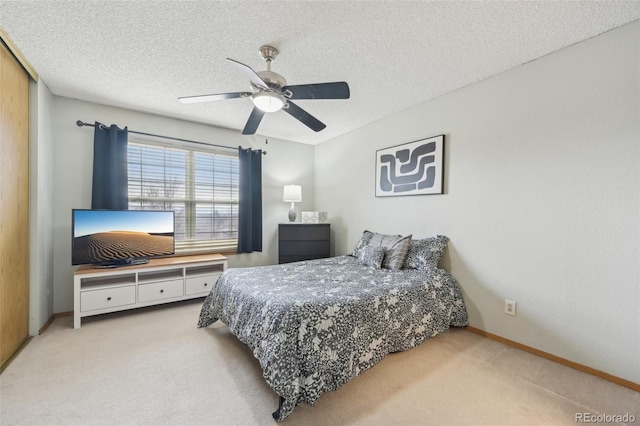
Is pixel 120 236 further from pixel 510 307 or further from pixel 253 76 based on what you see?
pixel 510 307

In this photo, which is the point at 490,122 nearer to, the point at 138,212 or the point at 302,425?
the point at 302,425

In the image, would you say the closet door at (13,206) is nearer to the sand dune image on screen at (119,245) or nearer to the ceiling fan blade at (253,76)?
the sand dune image on screen at (119,245)

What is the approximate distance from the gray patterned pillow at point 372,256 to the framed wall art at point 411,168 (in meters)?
0.81

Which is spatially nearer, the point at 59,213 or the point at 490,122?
the point at 490,122

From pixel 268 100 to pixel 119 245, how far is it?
2.46 meters

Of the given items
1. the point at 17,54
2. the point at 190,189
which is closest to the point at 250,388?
the point at 190,189

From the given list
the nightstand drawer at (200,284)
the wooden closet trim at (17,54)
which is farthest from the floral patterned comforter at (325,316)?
the wooden closet trim at (17,54)

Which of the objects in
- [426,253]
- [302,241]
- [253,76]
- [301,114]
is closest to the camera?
[253,76]

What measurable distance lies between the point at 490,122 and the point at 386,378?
7.92ft

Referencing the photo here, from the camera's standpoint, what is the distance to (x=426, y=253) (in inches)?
106

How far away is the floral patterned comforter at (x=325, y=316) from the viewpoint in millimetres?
1528

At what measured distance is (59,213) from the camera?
2.90 meters

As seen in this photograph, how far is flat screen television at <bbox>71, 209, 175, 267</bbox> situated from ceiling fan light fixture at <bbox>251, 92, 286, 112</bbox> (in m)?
2.15

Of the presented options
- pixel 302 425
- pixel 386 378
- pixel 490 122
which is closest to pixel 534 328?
pixel 386 378
